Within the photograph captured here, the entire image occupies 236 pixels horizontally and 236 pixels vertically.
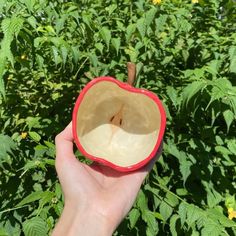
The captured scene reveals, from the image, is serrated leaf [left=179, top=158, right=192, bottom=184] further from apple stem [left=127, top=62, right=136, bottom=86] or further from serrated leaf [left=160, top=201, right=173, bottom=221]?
apple stem [left=127, top=62, right=136, bottom=86]

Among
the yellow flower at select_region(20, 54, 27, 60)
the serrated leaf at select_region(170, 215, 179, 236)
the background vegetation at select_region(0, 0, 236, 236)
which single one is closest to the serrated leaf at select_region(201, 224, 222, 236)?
the background vegetation at select_region(0, 0, 236, 236)

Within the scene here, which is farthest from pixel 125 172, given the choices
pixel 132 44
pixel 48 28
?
pixel 132 44

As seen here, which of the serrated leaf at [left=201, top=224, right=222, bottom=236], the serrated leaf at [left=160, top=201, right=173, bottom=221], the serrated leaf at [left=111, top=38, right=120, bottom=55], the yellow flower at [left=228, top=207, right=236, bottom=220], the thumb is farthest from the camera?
the yellow flower at [left=228, top=207, right=236, bottom=220]

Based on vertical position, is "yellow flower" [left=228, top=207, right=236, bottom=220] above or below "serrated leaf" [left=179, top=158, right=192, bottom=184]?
below

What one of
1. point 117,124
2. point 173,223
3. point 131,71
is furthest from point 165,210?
point 131,71

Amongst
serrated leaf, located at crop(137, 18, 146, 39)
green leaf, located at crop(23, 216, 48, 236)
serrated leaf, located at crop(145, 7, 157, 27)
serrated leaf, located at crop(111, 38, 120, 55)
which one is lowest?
green leaf, located at crop(23, 216, 48, 236)

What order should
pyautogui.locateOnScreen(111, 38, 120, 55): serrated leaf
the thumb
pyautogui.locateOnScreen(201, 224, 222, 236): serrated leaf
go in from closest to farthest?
1. the thumb
2. pyautogui.locateOnScreen(201, 224, 222, 236): serrated leaf
3. pyautogui.locateOnScreen(111, 38, 120, 55): serrated leaf

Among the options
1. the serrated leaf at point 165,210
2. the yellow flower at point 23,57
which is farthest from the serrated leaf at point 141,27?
the serrated leaf at point 165,210
